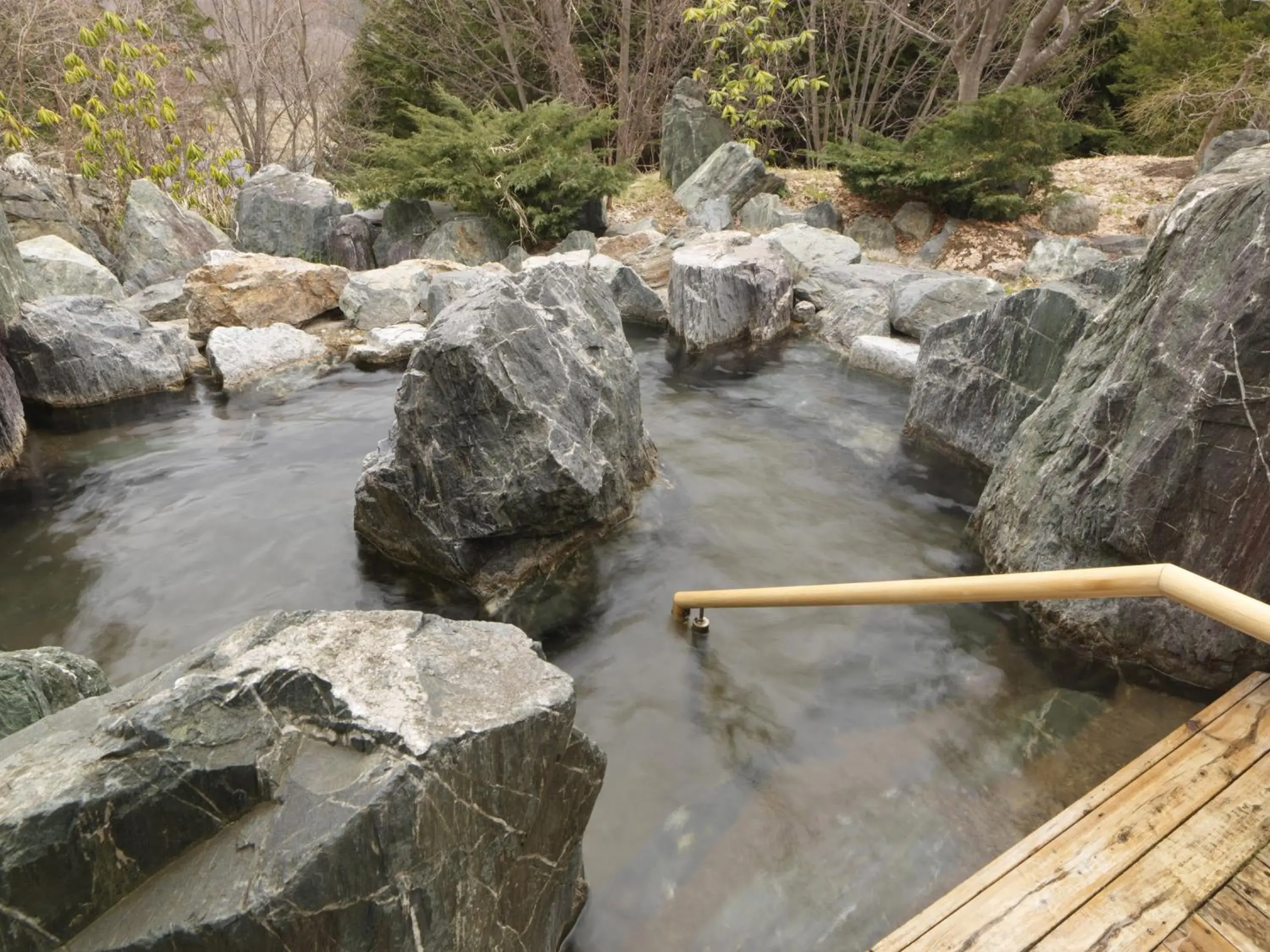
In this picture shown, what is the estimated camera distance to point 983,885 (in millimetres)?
2254

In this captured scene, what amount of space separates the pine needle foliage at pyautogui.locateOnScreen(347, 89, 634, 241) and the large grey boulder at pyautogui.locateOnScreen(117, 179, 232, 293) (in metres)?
2.24

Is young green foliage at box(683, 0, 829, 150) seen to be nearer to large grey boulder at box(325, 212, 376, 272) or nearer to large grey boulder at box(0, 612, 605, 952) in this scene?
large grey boulder at box(325, 212, 376, 272)

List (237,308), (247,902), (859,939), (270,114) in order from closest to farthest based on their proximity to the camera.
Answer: (247,902) → (859,939) → (237,308) → (270,114)

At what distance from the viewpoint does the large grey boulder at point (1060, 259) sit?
862 centimetres

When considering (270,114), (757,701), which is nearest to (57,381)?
(757,701)

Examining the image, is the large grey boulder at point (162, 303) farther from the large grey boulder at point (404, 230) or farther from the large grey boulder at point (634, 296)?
the large grey boulder at point (634, 296)

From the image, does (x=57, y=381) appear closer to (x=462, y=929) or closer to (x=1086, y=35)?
(x=462, y=929)

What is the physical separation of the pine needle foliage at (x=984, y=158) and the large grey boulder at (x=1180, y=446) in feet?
22.0

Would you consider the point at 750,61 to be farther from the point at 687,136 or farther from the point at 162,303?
the point at 162,303

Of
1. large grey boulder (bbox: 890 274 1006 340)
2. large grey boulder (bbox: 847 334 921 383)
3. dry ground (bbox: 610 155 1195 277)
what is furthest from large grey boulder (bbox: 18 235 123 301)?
large grey boulder (bbox: 890 274 1006 340)

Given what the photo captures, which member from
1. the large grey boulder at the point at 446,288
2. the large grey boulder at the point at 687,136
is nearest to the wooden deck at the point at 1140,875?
the large grey boulder at the point at 446,288

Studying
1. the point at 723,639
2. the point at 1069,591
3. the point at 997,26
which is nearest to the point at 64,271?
the point at 723,639

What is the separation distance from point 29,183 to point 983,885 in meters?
11.0

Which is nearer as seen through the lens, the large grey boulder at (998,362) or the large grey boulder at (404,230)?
the large grey boulder at (998,362)
